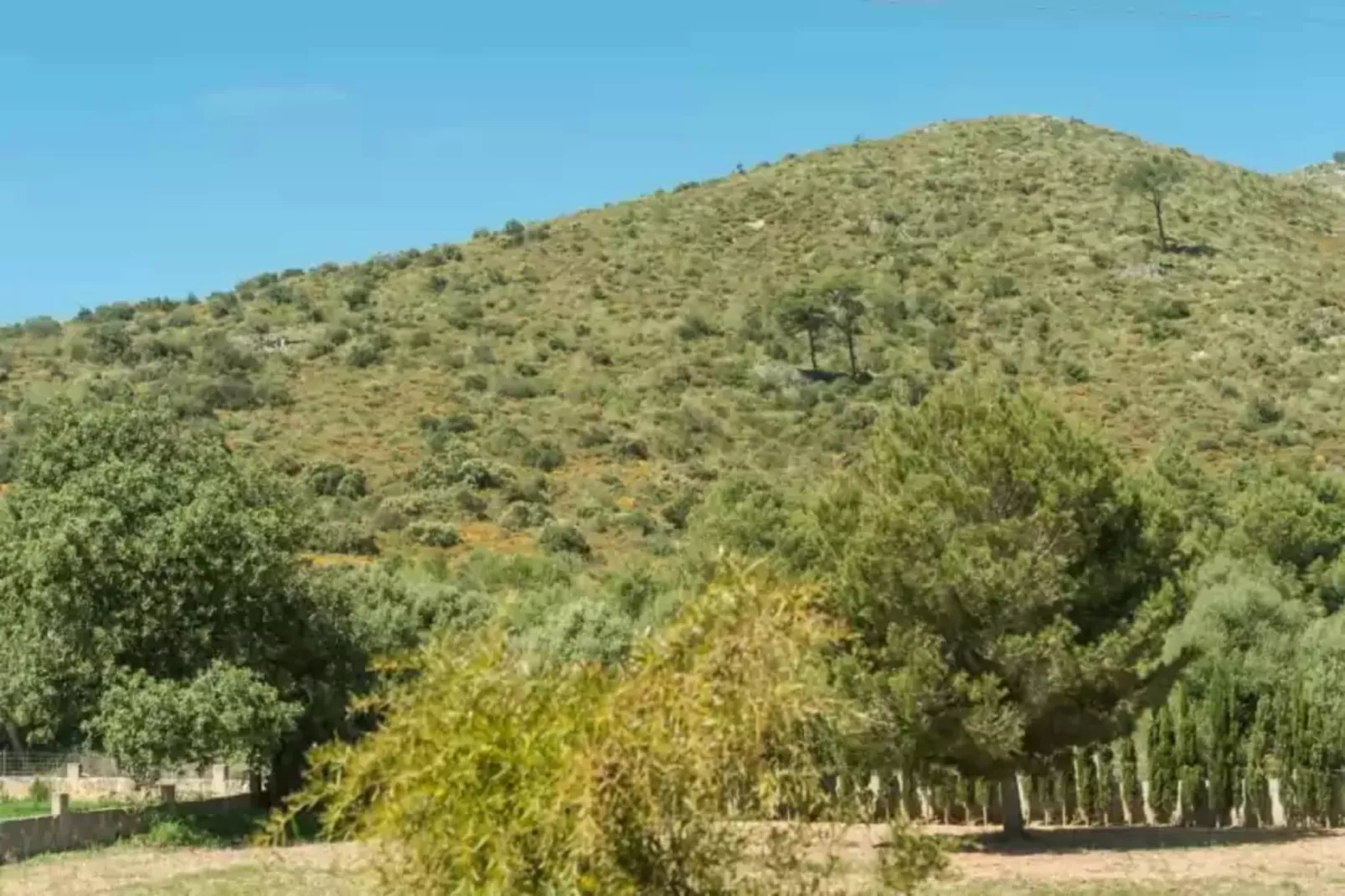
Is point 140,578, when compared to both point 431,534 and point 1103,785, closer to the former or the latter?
point 1103,785

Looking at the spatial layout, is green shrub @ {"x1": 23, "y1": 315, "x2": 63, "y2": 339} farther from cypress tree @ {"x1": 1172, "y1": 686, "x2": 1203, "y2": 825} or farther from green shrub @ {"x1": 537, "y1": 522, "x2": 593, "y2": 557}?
cypress tree @ {"x1": 1172, "y1": 686, "x2": 1203, "y2": 825}

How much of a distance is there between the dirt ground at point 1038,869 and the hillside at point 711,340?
3288 cm

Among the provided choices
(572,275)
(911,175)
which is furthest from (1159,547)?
(911,175)

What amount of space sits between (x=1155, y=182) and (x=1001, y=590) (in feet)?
242

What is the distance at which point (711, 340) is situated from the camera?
8250 centimetres

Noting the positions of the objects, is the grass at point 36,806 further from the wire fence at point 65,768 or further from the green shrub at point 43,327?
the green shrub at point 43,327

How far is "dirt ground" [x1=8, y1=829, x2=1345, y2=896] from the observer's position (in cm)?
2095

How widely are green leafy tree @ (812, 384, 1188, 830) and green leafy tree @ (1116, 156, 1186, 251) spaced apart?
6717 cm

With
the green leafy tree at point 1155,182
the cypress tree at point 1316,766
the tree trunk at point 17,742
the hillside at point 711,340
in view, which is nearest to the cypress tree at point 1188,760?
the cypress tree at point 1316,766

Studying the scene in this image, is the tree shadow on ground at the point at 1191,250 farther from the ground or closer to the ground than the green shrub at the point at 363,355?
farther from the ground

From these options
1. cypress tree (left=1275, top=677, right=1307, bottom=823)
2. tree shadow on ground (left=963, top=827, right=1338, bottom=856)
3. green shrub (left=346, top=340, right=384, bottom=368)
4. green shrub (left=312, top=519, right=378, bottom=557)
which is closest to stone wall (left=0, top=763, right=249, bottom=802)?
tree shadow on ground (left=963, top=827, right=1338, bottom=856)

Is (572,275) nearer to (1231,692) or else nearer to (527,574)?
(527,574)

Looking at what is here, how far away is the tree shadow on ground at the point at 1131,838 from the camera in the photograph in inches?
1083

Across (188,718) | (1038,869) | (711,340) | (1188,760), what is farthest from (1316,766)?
(711,340)
